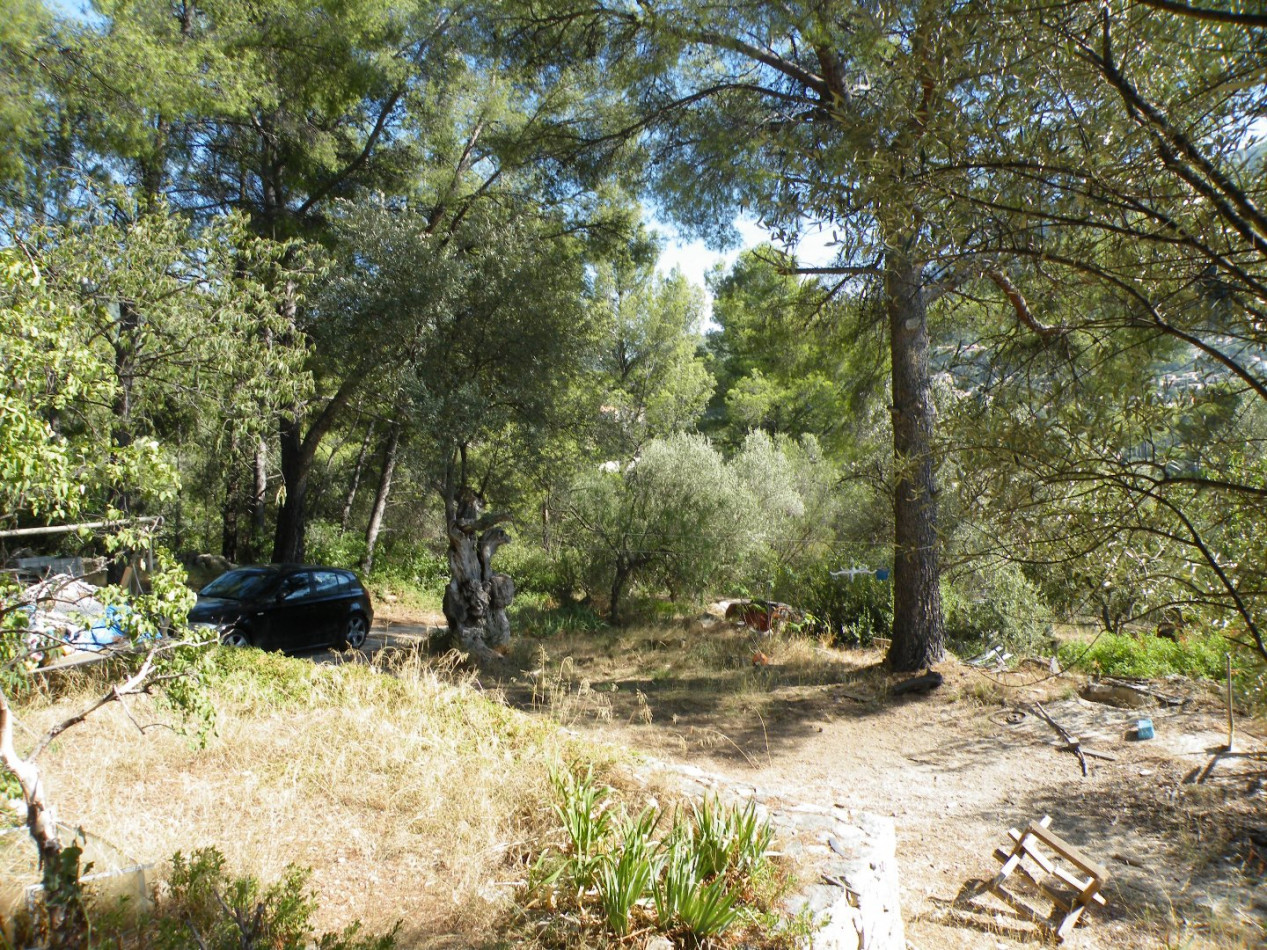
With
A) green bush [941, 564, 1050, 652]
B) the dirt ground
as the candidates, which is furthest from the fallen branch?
green bush [941, 564, 1050, 652]

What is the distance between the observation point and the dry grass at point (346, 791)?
3830mm

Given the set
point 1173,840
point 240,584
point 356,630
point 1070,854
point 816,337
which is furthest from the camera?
point 356,630

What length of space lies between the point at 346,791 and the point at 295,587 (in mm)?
7170

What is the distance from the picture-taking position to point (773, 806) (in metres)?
5.04

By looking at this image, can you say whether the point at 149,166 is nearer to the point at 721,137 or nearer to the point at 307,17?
the point at 307,17

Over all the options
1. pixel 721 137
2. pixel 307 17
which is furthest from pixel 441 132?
pixel 721 137

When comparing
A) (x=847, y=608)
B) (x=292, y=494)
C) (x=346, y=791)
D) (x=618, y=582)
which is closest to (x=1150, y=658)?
(x=847, y=608)

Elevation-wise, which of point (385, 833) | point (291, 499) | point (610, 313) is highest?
point (610, 313)

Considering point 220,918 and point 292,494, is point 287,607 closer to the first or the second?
point 292,494

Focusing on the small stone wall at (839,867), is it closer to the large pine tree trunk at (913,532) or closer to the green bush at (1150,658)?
the large pine tree trunk at (913,532)

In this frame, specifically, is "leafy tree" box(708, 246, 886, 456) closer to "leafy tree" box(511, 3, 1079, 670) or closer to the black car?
"leafy tree" box(511, 3, 1079, 670)

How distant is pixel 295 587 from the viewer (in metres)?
11.3

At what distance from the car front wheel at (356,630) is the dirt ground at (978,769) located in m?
2.92

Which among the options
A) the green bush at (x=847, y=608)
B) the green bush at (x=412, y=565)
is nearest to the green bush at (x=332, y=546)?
the green bush at (x=412, y=565)
